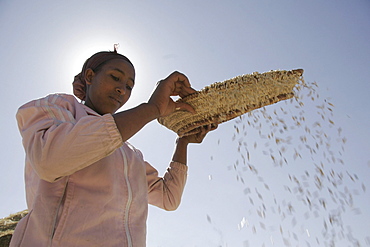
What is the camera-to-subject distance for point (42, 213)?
49.0 inches

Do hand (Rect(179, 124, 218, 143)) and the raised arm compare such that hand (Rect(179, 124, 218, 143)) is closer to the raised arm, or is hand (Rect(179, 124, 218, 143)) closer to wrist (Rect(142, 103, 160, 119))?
the raised arm

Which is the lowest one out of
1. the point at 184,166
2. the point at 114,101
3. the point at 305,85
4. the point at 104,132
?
the point at 104,132

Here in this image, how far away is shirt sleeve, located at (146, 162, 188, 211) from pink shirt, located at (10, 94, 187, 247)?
568 millimetres

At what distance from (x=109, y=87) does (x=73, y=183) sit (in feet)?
2.06

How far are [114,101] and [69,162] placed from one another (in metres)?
0.62

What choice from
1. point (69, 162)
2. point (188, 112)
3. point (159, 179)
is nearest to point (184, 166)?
point (159, 179)

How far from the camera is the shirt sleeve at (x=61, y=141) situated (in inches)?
47.3

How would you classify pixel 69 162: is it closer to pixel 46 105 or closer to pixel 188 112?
pixel 46 105

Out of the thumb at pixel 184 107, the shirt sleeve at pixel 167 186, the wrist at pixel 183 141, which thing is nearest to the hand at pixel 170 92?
the thumb at pixel 184 107

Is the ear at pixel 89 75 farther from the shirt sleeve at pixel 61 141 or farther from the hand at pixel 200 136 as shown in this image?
the hand at pixel 200 136

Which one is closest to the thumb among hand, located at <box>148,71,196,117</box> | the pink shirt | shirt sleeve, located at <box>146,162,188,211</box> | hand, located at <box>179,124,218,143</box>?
hand, located at <box>148,71,196,117</box>

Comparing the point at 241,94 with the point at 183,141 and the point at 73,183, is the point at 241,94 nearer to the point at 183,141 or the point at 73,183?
the point at 183,141

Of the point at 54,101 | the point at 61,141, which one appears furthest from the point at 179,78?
the point at 61,141

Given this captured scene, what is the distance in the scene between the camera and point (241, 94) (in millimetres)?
1971
